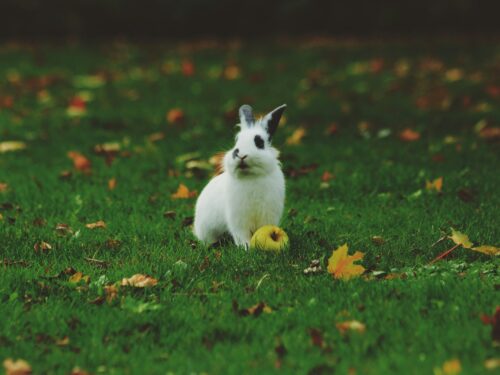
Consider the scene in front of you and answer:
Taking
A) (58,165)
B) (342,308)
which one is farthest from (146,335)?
(58,165)

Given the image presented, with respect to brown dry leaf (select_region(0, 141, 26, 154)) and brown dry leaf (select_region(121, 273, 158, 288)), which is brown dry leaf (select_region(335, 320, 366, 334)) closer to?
brown dry leaf (select_region(121, 273, 158, 288))

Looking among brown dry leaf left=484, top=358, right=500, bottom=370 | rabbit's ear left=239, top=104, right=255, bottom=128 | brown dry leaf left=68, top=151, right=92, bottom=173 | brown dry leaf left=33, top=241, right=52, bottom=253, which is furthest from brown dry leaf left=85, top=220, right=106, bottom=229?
brown dry leaf left=484, top=358, right=500, bottom=370

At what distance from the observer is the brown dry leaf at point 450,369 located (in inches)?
111

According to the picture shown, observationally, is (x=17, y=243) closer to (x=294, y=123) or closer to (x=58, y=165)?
(x=58, y=165)

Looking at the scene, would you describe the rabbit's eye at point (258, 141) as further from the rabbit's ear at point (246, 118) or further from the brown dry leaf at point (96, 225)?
the brown dry leaf at point (96, 225)

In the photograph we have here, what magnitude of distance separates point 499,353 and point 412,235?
66.6 inches

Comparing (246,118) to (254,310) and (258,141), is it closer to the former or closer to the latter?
(258,141)

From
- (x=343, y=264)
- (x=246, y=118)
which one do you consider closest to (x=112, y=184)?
(x=246, y=118)

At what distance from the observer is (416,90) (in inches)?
391

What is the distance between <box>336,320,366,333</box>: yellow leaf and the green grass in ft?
0.15

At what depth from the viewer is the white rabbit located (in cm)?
431

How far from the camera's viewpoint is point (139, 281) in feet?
12.9

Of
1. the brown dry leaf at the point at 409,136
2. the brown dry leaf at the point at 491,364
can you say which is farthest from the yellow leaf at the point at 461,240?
the brown dry leaf at the point at 409,136

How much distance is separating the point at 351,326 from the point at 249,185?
131 cm
